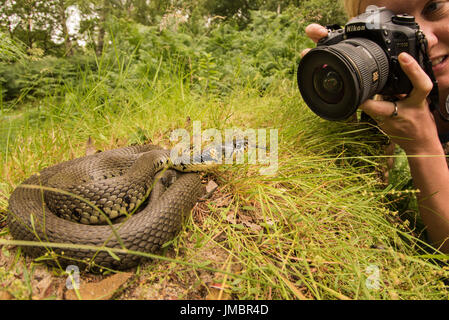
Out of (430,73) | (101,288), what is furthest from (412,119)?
(101,288)

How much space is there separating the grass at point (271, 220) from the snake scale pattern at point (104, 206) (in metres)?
0.12

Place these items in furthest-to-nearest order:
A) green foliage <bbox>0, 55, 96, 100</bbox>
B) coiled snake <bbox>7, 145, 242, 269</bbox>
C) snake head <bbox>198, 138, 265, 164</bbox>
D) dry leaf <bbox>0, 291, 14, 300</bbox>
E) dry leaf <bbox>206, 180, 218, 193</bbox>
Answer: green foliage <bbox>0, 55, 96, 100</bbox> → snake head <bbox>198, 138, 265, 164</bbox> → dry leaf <bbox>206, 180, 218, 193</bbox> → coiled snake <bbox>7, 145, 242, 269</bbox> → dry leaf <bbox>0, 291, 14, 300</bbox>

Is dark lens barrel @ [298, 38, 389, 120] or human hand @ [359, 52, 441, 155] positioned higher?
dark lens barrel @ [298, 38, 389, 120]

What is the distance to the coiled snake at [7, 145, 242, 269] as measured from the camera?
1518 millimetres

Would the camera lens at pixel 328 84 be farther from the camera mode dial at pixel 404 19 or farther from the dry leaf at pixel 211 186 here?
the dry leaf at pixel 211 186

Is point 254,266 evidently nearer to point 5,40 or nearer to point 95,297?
point 95,297

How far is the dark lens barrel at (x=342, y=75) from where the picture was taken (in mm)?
1841

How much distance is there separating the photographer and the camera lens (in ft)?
0.92

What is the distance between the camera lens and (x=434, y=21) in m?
2.18

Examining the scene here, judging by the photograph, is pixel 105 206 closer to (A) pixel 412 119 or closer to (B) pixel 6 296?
(B) pixel 6 296

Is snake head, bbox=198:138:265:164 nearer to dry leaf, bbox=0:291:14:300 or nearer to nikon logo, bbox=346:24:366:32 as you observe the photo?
nikon logo, bbox=346:24:366:32

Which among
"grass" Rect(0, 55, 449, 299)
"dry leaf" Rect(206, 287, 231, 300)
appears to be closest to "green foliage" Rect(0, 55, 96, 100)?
"grass" Rect(0, 55, 449, 299)

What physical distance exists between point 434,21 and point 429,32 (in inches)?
3.9
